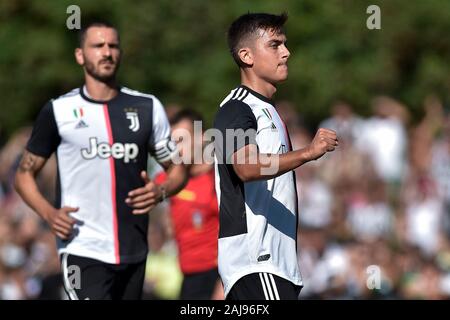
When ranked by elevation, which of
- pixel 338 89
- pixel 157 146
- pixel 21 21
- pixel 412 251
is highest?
pixel 21 21

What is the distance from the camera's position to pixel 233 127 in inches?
298

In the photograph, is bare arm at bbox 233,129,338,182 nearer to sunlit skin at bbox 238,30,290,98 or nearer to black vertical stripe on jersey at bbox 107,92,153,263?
sunlit skin at bbox 238,30,290,98

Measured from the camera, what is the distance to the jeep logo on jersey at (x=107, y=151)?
9.30 m

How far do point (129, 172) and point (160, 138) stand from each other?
1.50ft

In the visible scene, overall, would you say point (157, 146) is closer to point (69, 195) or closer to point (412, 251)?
point (69, 195)

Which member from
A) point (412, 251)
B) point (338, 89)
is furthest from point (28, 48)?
point (412, 251)

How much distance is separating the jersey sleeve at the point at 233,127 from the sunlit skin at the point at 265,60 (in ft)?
1.05

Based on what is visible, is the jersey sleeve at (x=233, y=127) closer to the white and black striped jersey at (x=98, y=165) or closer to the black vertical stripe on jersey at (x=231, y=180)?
the black vertical stripe on jersey at (x=231, y=180)

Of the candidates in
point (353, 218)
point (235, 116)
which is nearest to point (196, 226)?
point (235, 116)

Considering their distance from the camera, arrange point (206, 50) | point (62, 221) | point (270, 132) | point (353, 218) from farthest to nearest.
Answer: point (206, 50) → point (353, 218) → point (62, 221) → point (270, 132)

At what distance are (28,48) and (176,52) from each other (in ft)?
7.56

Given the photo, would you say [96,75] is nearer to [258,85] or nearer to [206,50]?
[258,85]

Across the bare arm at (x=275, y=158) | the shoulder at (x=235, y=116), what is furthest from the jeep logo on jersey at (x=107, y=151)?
the bare arm at (x=275, y=158)

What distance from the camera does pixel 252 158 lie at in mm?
7430
